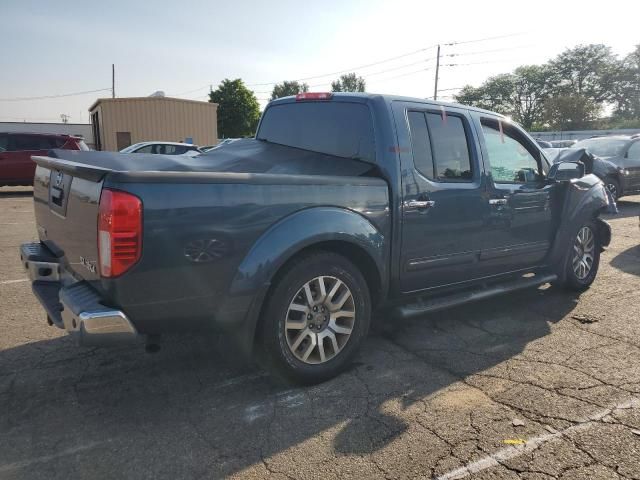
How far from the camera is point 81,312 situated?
2.43 metres

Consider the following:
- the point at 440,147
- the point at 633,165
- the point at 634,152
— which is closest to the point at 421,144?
the point at 440,147

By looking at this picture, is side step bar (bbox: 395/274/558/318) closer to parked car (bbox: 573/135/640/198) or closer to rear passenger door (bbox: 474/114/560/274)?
rear passenger door (bbox: 474/114/560/274)

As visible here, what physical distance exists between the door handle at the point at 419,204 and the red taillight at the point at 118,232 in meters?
1.88

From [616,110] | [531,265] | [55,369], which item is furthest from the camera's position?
[616,110]

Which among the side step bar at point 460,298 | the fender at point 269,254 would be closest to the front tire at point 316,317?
the fender at point 269,254

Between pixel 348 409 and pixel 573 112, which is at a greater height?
pixel 573 112

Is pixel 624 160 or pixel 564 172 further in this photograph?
pixel 624 160

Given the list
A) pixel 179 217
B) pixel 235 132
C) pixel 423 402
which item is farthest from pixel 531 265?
pixel 235 132

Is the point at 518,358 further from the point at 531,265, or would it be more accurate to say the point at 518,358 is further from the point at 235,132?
the point at 235,132

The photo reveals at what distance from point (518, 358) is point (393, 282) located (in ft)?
3.61

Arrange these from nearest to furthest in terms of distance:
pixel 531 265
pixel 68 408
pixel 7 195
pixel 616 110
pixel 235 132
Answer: pixel 68 408 → pixel 531 265 → pixel 7 195 → pixel 235 132 → pixel 616 110

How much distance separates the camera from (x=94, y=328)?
240cm

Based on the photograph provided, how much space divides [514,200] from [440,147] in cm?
96

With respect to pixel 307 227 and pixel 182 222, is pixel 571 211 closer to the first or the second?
pixel 307 227
